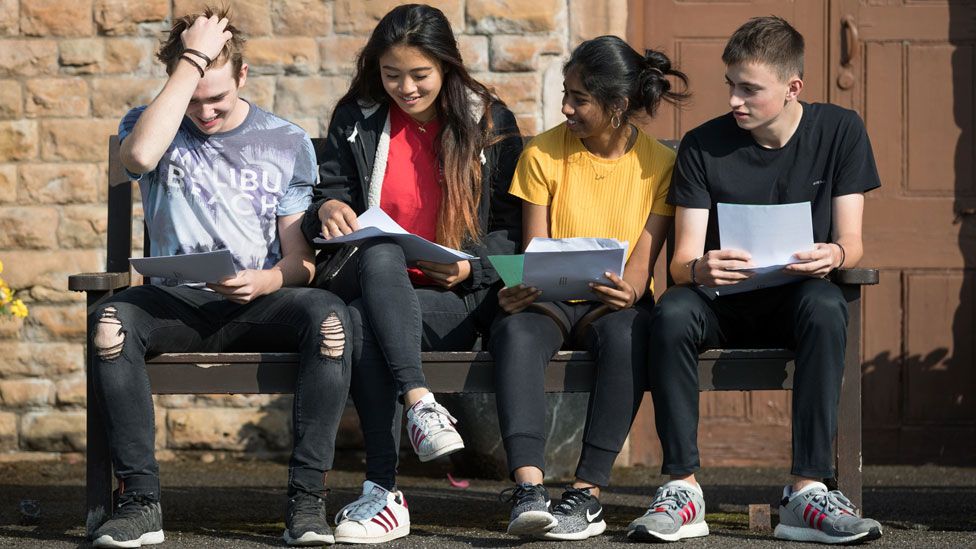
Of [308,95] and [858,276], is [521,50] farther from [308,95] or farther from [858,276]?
[858,276]

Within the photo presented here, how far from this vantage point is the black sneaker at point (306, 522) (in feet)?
11.1

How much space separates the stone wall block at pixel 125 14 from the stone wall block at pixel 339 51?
2.13 ft

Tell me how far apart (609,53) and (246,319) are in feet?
4.29

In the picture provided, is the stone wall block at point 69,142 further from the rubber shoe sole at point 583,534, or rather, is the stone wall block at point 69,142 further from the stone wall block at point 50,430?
the rubber shoe sole at point 583,534

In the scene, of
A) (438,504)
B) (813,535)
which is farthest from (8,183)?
(813,535)

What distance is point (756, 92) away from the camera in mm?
3748

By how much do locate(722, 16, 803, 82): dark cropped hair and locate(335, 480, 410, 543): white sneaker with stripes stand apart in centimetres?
154

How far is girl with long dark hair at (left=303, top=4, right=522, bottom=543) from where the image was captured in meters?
3.57

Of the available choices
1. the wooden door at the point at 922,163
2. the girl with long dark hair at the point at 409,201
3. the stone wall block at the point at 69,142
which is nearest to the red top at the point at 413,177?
the girl with long dark hair at the point at 409,201

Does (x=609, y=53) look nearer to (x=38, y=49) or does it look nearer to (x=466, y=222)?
(x=466, y=222)

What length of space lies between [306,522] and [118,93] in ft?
8.26

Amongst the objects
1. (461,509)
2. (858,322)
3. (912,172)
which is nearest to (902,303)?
(912,172)

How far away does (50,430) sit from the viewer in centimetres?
531

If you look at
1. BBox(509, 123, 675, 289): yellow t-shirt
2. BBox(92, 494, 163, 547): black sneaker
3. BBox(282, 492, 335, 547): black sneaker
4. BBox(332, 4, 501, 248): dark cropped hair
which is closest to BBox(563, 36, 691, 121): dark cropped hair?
BBox(509, 123, 675, 289): yellow t-shirt
